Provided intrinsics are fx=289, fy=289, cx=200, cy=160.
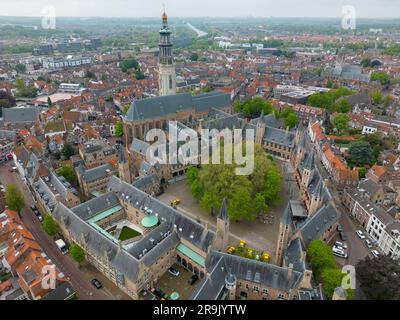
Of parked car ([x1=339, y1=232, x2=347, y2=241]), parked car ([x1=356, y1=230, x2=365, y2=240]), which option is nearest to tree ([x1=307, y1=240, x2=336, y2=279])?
parked car ([x1=339, y1=232, x2=347, y2=241])

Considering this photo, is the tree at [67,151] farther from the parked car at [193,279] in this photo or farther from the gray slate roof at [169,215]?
the parked car at [193,279]

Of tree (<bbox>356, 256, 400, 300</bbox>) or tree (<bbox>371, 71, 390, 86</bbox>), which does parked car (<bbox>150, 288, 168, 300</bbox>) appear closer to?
tree (<bbox>356, 256, 400, 300</bbox>)

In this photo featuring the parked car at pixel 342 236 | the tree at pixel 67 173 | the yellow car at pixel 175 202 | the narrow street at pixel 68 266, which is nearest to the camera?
the narrow street at pixel 68 266

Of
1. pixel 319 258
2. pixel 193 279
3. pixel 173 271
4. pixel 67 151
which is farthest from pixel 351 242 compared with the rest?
pixel 67 151

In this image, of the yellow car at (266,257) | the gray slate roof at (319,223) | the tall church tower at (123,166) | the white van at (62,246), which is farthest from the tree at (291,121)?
the white van at (62,246)

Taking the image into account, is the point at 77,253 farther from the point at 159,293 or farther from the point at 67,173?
the point at 67,173
